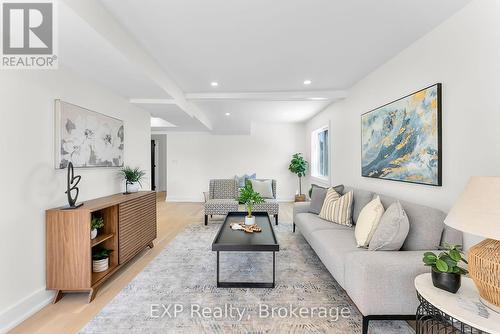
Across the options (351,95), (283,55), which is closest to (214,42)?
(283,55)

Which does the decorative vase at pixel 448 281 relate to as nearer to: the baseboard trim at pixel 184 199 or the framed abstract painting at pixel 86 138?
the framed abstract painting at pixel 86 138

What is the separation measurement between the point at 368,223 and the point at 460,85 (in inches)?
54.4

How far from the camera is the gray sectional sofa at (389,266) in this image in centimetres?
169

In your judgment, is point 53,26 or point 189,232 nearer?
point 53,26

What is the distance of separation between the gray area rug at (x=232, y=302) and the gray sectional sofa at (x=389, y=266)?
243 millimetres

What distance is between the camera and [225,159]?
25.6 ft

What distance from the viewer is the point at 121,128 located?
3416 millimetres

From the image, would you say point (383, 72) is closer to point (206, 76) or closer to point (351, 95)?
point (351, 95)

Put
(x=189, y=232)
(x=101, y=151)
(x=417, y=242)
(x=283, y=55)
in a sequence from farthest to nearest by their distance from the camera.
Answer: (x=189, y=232), (x=101, y=151), (x=283, y=55), (x=417, y=242)

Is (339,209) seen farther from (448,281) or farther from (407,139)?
Result: (448,281)

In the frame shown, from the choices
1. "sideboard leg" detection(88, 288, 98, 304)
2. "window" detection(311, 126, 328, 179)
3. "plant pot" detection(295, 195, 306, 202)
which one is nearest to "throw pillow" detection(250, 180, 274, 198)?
"window" detection(311, 126, 328, 179)

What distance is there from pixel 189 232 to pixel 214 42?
3146 millimetres

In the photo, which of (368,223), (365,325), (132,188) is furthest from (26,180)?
(368,223)

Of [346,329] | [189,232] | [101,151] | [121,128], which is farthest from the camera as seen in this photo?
[189,232]
